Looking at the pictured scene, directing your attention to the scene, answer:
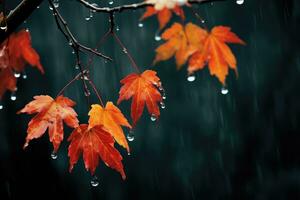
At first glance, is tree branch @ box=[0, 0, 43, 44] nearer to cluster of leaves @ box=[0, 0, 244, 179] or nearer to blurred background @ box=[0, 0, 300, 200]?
cluster of leaves @ box=[0, 0, 244, 179]

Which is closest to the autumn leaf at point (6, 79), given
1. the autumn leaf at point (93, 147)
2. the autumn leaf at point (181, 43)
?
the autumn leaf at point (93, 147)

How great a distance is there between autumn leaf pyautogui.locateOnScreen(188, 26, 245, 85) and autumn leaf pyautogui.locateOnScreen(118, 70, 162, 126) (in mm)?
183

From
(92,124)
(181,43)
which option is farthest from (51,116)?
(181,43)

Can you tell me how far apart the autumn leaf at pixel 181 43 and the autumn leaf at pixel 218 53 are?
24 millimetres

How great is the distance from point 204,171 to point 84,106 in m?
2.50

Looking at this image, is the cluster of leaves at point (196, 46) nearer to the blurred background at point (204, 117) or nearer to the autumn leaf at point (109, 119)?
the autumn leaf at point (109, 119)

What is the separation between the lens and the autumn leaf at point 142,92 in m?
1.18

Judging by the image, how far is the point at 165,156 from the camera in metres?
7.18

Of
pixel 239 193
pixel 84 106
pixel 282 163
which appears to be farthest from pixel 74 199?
pixel 282 163

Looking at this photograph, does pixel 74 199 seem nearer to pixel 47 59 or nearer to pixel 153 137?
pixel 153 137

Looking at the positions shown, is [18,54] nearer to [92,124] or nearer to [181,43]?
[92,124]

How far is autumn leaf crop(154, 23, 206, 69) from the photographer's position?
974mm

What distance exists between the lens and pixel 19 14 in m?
0.97

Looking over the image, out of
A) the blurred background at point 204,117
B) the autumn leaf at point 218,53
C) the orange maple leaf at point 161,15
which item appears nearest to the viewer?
the orange maple leaf at point 161,15
